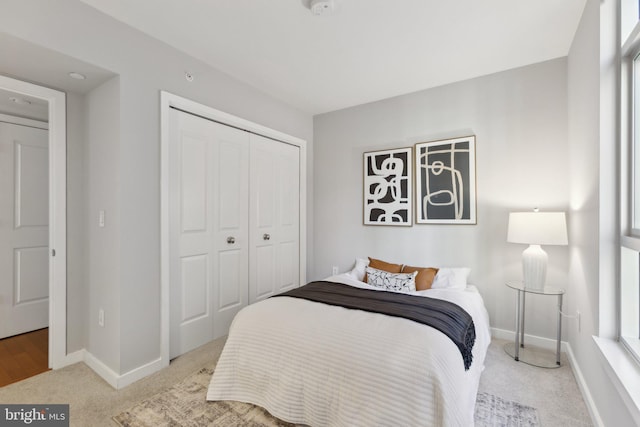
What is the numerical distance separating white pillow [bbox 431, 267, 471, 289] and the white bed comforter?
79cm

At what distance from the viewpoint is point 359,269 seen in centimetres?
328

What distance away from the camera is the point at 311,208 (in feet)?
13.1

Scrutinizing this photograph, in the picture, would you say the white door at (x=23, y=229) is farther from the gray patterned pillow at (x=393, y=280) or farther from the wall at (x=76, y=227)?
the gray patterned pillow at (x=393, y=280)

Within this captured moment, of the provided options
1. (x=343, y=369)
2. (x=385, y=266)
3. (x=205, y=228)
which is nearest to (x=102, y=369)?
(x=205, y=228)

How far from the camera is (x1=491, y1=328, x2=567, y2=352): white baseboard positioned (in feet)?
8.38

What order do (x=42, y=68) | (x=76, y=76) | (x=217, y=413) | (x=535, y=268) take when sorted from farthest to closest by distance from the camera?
(x=535, y=268), (x=76, y=76), (x=42, y=68), (x=217, y=413)

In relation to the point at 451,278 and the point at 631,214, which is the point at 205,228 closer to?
the point at 451,278

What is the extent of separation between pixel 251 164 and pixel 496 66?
8.21 feet

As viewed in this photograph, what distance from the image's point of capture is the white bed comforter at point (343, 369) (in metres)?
1.35

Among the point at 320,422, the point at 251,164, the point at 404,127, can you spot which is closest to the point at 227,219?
the point at 251,164

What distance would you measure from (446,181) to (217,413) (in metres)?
2.76

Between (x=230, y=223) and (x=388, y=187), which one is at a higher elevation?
(x=388, y=187)

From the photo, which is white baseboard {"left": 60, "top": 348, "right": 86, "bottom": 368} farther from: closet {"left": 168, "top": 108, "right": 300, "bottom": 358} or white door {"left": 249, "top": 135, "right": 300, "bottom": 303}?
white door {"left": 249, "top": 135, "right": 300, "bottom": 303}

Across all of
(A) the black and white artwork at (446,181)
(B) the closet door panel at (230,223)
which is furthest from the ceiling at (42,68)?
(A) the black and white artwork at (446,181)
